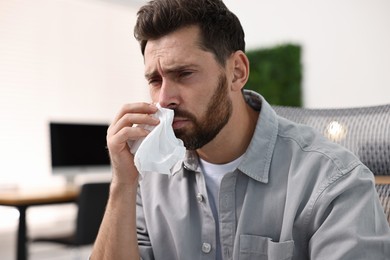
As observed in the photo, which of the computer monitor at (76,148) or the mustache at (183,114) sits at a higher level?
the mustache at (183,114)

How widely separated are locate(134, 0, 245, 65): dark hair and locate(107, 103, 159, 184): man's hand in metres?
0.20

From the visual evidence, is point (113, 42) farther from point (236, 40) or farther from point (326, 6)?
point (236, 40)

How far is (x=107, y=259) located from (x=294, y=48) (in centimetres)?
385

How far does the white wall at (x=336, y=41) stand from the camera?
13.7 feet

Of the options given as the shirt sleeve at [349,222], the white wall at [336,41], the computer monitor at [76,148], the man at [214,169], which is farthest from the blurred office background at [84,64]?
the shirt sleeve at [349,222]

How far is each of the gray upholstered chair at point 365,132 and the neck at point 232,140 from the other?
176 mm

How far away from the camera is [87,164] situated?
373cm

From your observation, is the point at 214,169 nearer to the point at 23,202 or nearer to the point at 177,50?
the point at 177,50

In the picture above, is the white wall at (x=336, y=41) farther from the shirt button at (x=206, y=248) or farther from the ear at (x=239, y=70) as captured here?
the shirt button at (x=206, y=248)

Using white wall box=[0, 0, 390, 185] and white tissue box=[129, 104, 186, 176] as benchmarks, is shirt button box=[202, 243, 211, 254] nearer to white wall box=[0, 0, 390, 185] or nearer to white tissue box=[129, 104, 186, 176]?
white tissue box=[129, 104, 186, 176]

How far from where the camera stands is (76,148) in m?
3.70

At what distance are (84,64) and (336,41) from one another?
8.49 feet

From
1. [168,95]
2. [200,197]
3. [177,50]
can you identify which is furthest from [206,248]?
[177,50]

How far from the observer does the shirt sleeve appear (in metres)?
0.97
